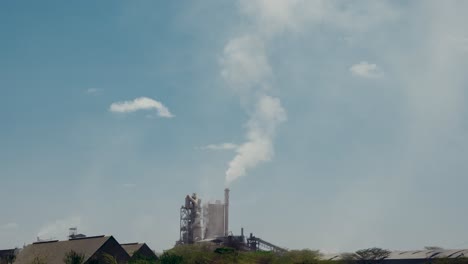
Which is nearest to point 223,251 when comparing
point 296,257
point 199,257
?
point 199,257

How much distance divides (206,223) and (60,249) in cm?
5323

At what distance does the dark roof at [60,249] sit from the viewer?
83219mm

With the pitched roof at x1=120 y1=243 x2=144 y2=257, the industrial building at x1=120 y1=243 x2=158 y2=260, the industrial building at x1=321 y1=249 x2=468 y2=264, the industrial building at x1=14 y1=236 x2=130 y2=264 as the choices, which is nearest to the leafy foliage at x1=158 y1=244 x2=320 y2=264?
the industrial building at x1=14 y1=236 x2=130 y2=264

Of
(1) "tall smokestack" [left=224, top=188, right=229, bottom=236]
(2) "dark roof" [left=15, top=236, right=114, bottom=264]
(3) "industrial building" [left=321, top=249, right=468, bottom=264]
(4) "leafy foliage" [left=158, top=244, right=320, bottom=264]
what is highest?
(1) "tall smokestack" [left=224, top=188, right=229, bottom=236]

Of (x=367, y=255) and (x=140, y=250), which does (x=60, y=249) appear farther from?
(x=367, y=255)

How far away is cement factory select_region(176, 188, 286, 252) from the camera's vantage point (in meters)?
124

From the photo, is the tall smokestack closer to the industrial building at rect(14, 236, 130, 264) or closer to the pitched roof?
the pitched roof

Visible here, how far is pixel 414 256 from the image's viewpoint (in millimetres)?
92312

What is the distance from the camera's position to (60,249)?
8838cm

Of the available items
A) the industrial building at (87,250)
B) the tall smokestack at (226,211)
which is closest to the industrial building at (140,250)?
the industrial building at (87,250)

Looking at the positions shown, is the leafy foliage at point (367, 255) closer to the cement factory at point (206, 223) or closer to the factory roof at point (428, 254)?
the factory roof at point (428, 254)

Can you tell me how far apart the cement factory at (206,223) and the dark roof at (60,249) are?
39553 millimetres

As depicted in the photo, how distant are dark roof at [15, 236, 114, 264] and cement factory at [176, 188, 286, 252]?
39553 mm

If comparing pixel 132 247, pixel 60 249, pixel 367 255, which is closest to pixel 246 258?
pixel 367 255
